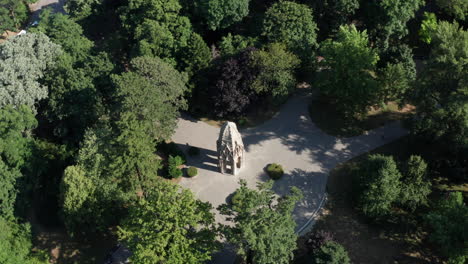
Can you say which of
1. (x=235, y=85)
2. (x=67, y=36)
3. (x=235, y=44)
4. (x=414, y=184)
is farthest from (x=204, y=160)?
(x=67, y=36)

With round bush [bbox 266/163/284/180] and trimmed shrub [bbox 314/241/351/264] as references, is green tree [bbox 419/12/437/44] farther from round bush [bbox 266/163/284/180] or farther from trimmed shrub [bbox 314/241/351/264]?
trimmed shrub [bbox 314/241/351/264]

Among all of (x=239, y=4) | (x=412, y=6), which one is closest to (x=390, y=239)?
(x=412, y=6)

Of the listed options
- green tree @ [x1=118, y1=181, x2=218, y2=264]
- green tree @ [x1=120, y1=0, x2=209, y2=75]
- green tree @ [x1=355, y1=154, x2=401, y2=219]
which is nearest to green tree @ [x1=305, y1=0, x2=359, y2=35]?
green tree @ [x1=120, y1=0, x2=209, y2=75]

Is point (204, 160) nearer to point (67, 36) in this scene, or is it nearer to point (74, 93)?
point (74, 93)

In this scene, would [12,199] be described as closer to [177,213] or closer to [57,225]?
[57,225]

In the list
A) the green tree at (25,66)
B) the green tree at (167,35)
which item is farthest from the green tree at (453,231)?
the green tree at (25,66)

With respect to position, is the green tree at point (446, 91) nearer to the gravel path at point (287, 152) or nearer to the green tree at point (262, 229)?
the gravel path at point (287, 152)
